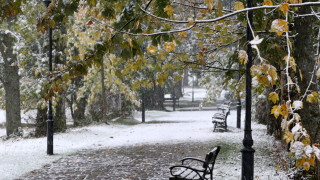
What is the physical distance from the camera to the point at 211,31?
34.9 ft

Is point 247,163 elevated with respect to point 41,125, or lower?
elevated

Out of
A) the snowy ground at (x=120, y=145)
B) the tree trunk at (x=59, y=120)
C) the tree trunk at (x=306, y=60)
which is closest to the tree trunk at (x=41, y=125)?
the tree trunk at (x=59, y=120)

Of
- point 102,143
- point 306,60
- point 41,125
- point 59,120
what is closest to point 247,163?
point 306,60

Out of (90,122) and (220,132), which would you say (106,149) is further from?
(90,122)

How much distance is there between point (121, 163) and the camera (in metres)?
10.7

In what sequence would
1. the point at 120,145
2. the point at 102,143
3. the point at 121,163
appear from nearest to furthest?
the point at 121,163
the point at 120,145
the point at 102,143

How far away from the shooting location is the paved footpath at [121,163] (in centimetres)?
916

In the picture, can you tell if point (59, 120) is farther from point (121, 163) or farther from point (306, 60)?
point (306, 60)

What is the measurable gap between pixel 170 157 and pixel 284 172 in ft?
12.1

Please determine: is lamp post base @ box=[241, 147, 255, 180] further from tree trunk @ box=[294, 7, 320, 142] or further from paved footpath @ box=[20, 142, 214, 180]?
paved footpath @ box=[20, 142, 214, 180]

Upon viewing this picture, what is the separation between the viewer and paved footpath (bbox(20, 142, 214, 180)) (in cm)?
916

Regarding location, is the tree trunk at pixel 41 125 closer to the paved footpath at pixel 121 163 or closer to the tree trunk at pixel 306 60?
the paved footpath at pixel 121 163

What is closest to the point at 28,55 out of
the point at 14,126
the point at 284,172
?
the point at 14,126

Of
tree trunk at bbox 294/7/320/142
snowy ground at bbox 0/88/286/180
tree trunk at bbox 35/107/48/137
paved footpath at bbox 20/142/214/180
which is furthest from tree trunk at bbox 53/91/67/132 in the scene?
tree trunk at bbox 294/7/320/142
